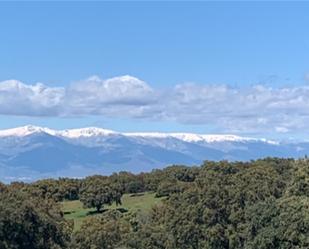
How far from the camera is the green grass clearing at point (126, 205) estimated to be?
12440 cm

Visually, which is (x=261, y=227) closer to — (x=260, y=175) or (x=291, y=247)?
(x=291, y=247)

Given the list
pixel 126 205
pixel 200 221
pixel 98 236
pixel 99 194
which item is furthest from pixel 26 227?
pixel 126 205

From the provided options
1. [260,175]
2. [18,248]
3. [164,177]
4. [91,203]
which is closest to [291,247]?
[18,248]

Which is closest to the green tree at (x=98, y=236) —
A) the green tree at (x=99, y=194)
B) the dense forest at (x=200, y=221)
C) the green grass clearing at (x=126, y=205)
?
the dense forest at (x=200, y=221)

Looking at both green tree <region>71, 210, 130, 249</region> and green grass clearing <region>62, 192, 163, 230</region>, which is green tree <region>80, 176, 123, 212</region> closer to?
green grass clearing <region>62, 192, 163, 230</region>

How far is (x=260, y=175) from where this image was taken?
10431 cm

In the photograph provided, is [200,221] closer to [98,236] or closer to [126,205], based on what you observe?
[98,236]

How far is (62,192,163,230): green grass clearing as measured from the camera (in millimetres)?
124400

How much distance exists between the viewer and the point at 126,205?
134 metres

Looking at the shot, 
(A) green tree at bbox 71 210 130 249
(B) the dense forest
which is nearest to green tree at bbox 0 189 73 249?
(B) the dense forest

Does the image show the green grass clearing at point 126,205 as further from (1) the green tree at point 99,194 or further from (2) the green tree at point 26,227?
(2) the green tree at point 26,227

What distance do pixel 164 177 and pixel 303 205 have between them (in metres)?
87.5

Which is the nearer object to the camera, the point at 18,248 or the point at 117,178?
the point at 18,248

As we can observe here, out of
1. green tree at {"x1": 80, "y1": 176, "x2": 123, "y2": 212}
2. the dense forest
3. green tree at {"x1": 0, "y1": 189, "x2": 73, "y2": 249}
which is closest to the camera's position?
the dense forest
